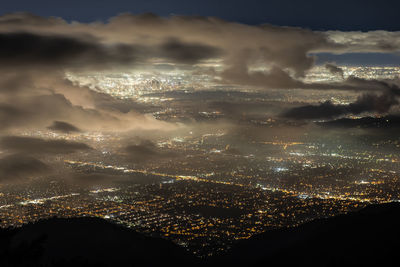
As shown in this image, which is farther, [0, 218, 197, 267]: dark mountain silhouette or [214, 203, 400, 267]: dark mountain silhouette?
[0, 218, 197, 267]: dark mountain silhouette

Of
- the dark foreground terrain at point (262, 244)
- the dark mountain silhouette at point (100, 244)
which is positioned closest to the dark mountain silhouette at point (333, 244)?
the dark foreground terrain at point (262, 244)

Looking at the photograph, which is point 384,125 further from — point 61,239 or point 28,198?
point 61,239

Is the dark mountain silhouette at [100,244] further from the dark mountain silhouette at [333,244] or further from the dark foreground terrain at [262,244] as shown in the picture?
the dark mountain silhouette at [333,244]

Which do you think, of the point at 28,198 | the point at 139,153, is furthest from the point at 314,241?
the point at 139,153

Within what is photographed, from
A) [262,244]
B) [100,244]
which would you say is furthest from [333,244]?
[100,244]

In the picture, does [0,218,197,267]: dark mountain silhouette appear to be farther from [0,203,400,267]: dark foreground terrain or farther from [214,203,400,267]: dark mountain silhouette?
→ [214,203,400,267]: dark mountain silhouette

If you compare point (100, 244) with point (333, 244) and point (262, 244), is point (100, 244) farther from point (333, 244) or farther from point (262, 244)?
point (333, 244)

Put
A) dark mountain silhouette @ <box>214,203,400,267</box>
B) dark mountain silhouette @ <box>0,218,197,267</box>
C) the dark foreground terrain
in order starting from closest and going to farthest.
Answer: dark mountain silhouette @ <box>214,203,400,267</box> → the dark foreground terrain → dark mountain silhouette @ <box>0,218,197,267</box>

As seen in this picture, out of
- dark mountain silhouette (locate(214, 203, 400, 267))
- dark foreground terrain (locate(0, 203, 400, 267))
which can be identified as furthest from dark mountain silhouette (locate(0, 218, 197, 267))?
dark mountain silhouette (locate(214, 203, 400, 267))

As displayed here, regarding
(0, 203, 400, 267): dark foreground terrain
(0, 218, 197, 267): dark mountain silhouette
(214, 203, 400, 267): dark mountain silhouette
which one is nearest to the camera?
(214, 203, 400, 267): dark mountain silhouette
